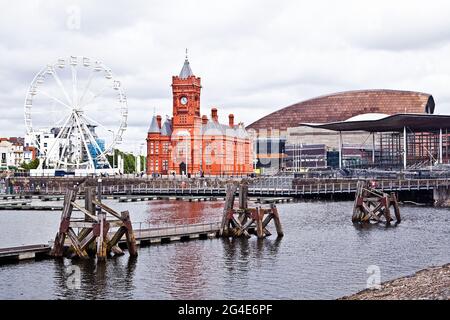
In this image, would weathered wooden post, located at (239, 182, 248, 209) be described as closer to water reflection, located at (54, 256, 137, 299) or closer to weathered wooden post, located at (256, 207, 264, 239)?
weathered wooden post, located at (256, 207, 264, 239)

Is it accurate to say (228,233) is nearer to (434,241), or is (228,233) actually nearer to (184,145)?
(434,241)

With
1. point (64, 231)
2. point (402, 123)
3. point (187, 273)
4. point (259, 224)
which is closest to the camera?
point (187, 273)

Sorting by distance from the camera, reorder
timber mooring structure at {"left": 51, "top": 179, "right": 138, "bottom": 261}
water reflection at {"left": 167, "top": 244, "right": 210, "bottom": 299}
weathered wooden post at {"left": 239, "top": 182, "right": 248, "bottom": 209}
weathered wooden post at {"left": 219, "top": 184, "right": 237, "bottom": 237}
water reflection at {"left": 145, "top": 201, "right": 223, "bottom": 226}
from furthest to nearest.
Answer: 1. water reflection at {"left": 145, "top": 201, "right": 223, "bottom": 226}
2. weathered wooden post at {"left": 239, "top": 182, "right": 248, "bottom": 209}
3. weathered wooden post at {"left": 219, "top": 184, "right": 237, "bottom": 237}
4. timber mooring structure at {"left": 51, "top": 179, "right": 138, "bottom": 261}
5. water reflection at {"left": 167, "top": 244, "right": 210, "bottom": 299}

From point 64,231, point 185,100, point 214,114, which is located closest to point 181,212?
point 64,231

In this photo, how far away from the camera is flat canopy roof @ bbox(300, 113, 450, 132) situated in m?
119

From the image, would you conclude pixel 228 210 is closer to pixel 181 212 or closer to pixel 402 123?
pixel 181 212

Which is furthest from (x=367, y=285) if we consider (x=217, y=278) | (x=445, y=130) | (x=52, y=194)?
(x=445, y=130)

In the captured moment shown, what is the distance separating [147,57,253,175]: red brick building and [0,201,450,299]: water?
8384cm

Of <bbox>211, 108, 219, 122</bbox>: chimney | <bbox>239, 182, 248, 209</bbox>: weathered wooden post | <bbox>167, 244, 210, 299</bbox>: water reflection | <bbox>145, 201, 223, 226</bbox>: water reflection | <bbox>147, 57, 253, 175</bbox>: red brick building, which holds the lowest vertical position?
<bbox>167, 244, 210, 299</bbox>: water reflection

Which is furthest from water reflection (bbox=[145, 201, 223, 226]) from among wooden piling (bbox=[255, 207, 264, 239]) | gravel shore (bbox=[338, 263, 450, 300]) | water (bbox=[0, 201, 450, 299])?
gravel shore (bbox=[338, 263, 450, 300])

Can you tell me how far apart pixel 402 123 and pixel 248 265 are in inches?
3544

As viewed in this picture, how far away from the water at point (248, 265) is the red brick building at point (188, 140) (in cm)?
8384

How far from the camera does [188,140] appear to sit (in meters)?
146

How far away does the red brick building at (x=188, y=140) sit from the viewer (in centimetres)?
14562
